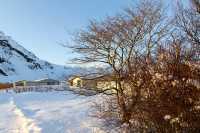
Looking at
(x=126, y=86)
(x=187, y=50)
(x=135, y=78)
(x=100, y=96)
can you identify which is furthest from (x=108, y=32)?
(x=187, y=50)

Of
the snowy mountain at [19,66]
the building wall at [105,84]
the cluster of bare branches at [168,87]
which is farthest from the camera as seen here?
the snowy mountain at [19,66]

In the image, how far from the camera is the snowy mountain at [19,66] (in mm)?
166113

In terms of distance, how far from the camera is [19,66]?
178875mm

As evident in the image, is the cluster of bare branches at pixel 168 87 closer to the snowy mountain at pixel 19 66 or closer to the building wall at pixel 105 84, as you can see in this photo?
the building wall at pixel 105 84

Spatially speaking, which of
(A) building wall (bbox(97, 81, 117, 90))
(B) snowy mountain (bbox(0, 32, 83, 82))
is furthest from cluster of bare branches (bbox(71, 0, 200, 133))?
(B) snowy mountain (bbox(0, 32, 83, 82))

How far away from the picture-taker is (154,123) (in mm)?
10492

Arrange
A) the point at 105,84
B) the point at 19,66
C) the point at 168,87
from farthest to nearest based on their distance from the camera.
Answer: the point at 19,66 < the point at 105,84 < the point at 168,87

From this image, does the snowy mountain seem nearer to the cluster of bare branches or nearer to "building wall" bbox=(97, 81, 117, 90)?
"building wall" bbox=(97, 81, 117, 90)

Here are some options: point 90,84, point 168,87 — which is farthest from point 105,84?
point 168,87

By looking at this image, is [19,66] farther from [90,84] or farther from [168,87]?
[168,87]

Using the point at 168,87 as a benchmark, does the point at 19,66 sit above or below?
above

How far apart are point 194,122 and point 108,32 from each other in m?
8.45

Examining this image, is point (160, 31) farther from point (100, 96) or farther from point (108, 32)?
point (100, 96)

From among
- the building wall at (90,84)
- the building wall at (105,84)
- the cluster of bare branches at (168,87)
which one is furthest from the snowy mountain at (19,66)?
the cluster of bare branches at (168,87)
